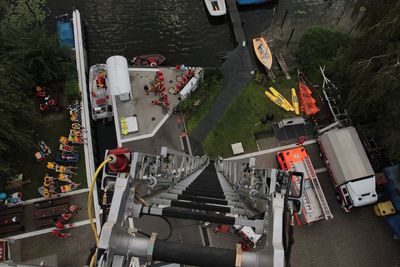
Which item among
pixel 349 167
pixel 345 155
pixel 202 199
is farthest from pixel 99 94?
pixel 202 199

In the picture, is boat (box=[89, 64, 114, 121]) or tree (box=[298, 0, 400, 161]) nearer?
tree (box=[298, 0, 400, 161])

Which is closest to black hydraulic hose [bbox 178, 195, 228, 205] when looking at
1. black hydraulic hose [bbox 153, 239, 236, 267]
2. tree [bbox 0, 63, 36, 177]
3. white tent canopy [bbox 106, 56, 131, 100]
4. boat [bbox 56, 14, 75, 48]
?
black hydraulic hose [bbox 153, 239, 236, 267]

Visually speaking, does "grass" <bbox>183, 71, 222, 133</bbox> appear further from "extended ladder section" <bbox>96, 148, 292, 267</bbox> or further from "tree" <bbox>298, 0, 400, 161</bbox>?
"extended ladder section" <bbox>96, 148, 292, 267</bbox>

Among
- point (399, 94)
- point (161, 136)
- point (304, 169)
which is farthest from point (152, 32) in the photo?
point (399, 94)

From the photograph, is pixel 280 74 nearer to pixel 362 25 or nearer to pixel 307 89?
pixel 307 89

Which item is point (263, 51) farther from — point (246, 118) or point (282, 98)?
point (246, 118)

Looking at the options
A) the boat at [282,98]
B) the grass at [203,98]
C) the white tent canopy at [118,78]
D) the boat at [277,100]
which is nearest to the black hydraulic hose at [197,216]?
the grass at [203,98]

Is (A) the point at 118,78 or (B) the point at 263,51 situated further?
(B) the point at 263,51
